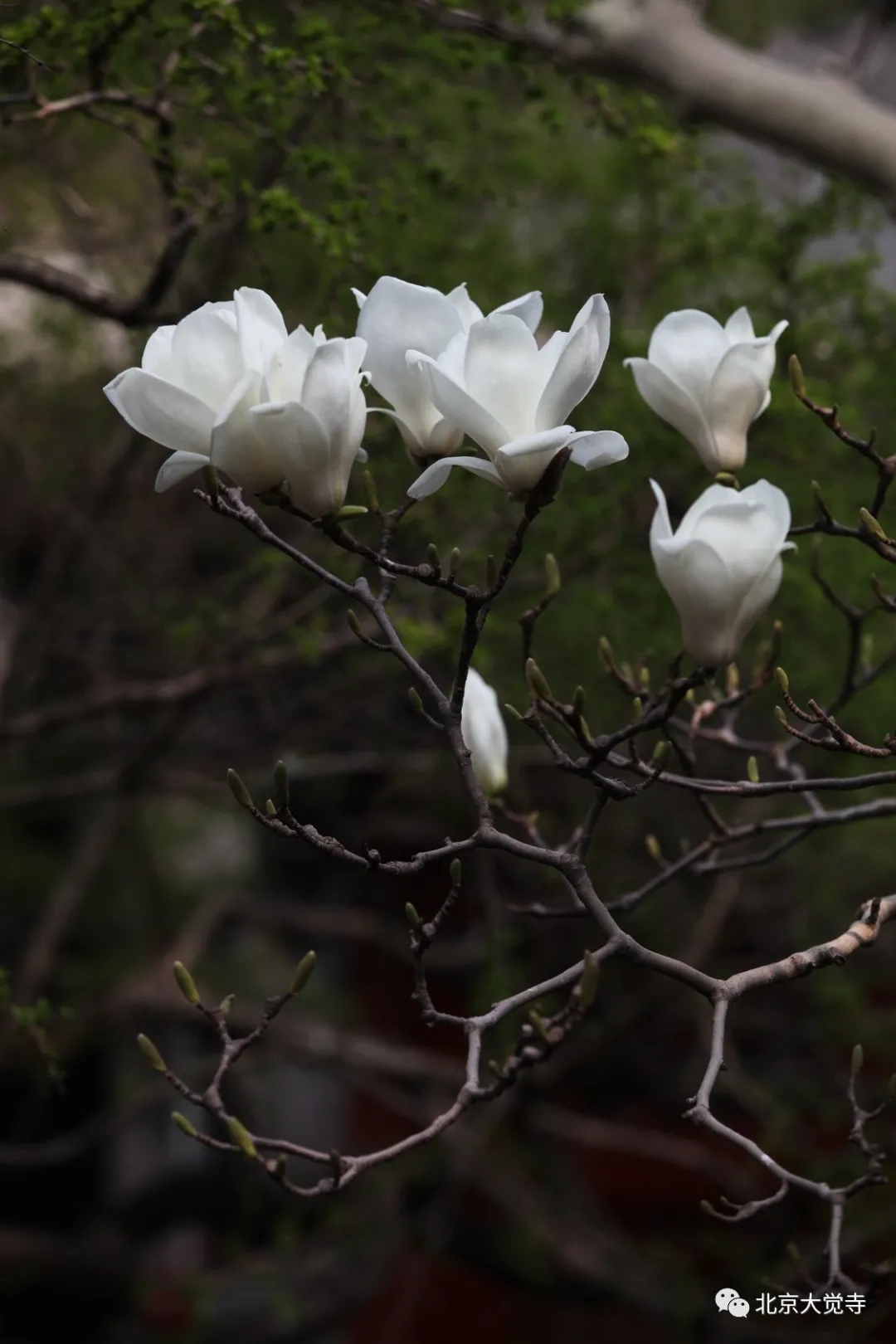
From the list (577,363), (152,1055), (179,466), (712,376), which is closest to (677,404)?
(712,376)

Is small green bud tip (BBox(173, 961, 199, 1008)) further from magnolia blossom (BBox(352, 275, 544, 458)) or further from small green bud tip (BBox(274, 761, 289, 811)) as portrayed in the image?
magnolia blossom (BBox(352, 275, 544, 458))

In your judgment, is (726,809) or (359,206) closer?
(359,206)

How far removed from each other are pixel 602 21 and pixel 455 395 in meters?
0.66

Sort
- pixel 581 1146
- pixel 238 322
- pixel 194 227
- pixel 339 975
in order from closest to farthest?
1. pixel 238 322
2. pixel 194 227
3. pixel 581 1146
4. pixel 339 975

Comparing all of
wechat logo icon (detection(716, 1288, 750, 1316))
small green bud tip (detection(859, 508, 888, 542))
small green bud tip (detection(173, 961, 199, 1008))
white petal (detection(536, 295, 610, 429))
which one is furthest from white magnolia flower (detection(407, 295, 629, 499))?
wechat logo icon (detection(716, 1288, 750, 1316))

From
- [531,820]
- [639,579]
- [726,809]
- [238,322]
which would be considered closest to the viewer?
[238,322]

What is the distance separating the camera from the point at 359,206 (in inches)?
32.6

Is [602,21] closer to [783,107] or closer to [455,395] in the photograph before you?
[783,107]

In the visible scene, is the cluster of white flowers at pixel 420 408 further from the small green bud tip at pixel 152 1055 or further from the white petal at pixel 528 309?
the small green bud tip at pixel 152 1055

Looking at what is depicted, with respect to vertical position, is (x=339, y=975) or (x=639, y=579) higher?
(x=639, y=579)

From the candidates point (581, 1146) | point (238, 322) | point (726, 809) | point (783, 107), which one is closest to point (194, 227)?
point (238, 322)

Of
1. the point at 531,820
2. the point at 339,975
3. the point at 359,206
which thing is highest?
the point at 359,206

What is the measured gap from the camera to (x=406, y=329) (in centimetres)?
55

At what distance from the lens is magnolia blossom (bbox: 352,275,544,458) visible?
1.77 ft
